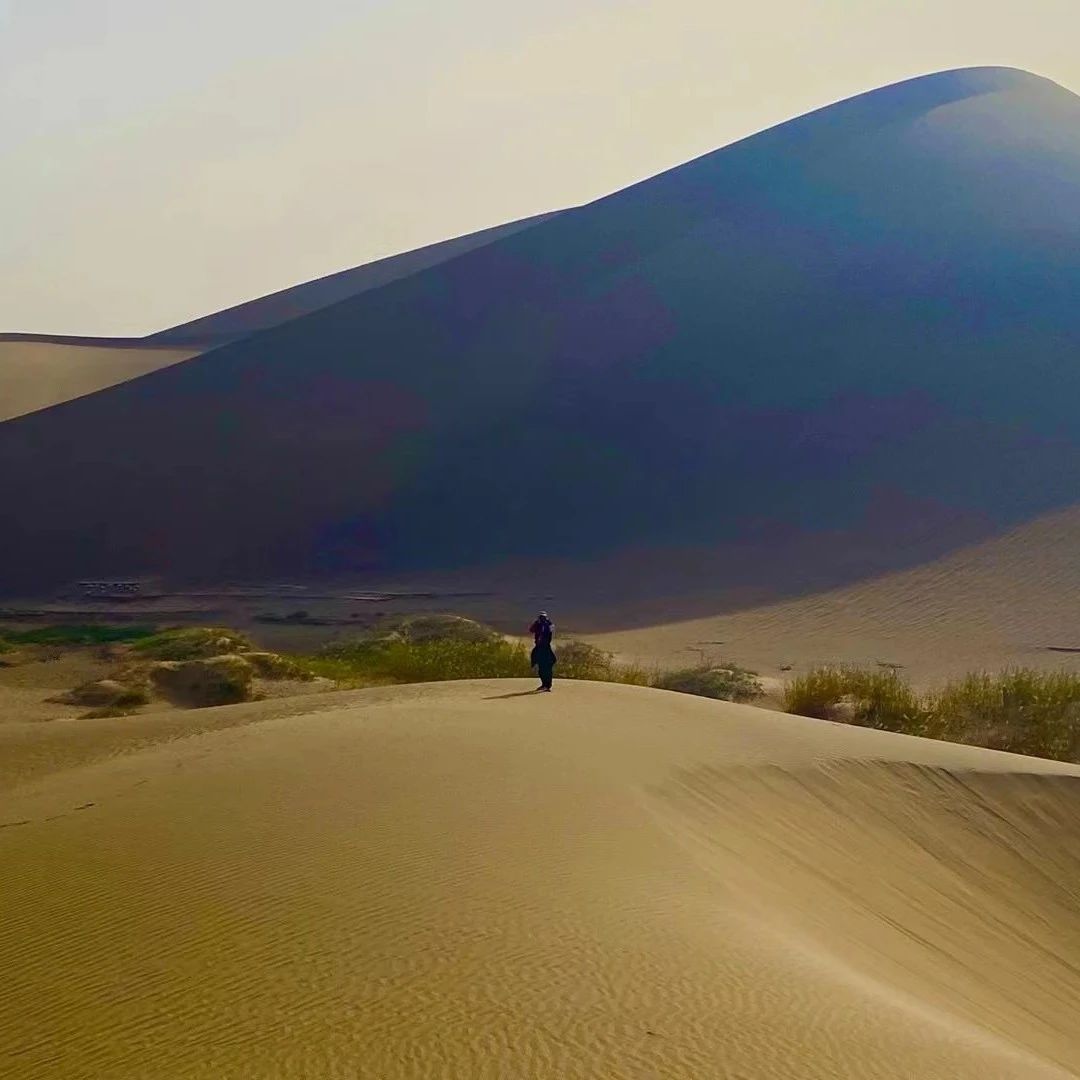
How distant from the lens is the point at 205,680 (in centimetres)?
1967

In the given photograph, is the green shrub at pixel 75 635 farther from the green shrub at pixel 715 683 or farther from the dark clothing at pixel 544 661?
the dark clothing at pixel 544 661

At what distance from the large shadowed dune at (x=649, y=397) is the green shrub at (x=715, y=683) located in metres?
13.5

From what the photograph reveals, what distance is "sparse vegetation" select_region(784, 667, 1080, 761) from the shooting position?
52.7ft

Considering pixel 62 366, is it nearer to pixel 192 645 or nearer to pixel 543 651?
pixel 192 645

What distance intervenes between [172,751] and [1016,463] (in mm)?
30264

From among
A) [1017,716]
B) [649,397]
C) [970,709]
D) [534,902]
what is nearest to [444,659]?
[970,709]

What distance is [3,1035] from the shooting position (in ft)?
15.2

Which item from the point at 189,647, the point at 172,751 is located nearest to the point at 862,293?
the point at 189,647

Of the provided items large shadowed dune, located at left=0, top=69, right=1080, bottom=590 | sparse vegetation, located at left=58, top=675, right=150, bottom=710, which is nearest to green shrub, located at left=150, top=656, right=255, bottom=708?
sparse vegetation, located at left=58, top=675, right=150, bottom=710

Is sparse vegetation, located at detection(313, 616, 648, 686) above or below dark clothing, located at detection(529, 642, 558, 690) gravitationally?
below

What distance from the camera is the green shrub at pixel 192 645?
22.2m

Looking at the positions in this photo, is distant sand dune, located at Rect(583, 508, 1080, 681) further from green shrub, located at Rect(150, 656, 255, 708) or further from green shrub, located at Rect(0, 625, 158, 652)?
green shrub, located at Rect(0, 625, 158, 652)

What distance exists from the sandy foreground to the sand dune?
5017 cm

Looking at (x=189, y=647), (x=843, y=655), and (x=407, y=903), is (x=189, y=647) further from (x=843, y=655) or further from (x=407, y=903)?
(x=407, y=903)
